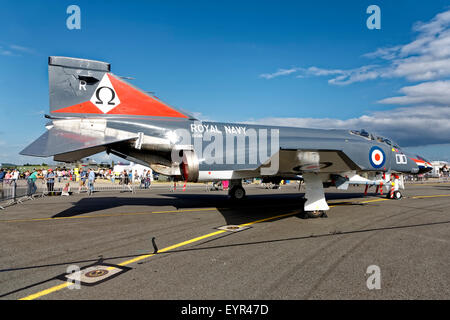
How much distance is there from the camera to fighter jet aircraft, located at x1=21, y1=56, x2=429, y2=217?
344 inches

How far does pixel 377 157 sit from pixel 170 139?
7851mm

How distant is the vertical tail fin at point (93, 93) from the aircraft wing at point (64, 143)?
43.1 inches

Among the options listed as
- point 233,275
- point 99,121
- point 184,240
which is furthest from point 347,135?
point 99,121

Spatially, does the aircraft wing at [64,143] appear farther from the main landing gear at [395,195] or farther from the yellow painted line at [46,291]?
the main landing gear at [395,195]

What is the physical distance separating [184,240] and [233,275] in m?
2.29

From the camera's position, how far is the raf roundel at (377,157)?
383 inches

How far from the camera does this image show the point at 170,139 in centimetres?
950

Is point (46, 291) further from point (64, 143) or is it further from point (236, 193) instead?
point (236, 193)

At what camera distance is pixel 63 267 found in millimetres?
4273

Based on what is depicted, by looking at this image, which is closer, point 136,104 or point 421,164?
point 136,104

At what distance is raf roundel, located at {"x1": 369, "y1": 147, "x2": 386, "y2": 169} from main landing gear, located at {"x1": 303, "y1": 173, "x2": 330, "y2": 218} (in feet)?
8.23

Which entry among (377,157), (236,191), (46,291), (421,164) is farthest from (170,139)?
(421,164)

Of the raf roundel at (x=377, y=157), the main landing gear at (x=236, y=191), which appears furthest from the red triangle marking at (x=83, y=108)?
the raf roundel at (x=377, y=157)
